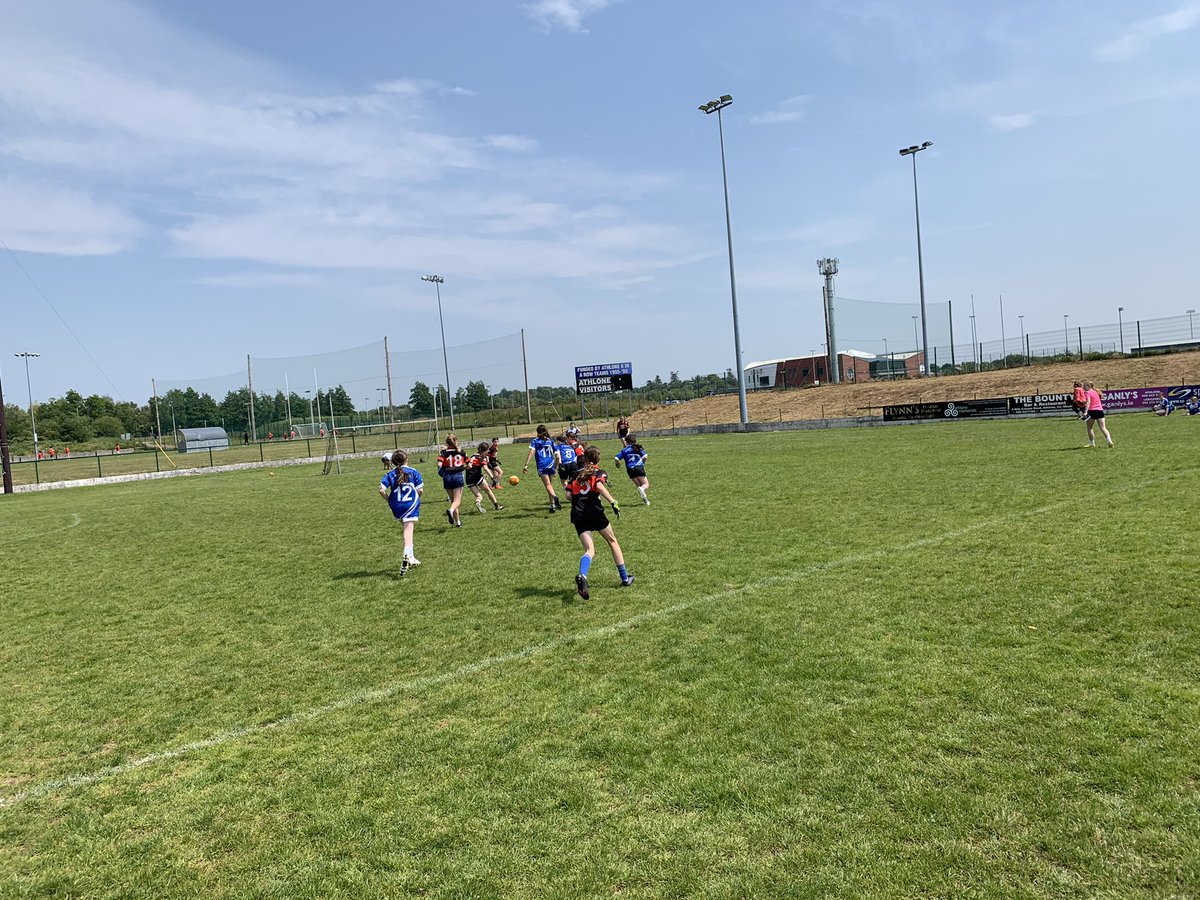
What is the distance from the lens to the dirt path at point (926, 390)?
42.9 meters

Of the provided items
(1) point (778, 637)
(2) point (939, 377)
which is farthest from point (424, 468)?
(2) point (939, 377)

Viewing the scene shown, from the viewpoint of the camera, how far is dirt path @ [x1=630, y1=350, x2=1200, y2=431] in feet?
141

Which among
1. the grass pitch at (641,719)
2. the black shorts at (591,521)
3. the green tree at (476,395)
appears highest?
the green tree at (476,395)

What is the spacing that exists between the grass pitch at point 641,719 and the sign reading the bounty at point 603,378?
141 ft

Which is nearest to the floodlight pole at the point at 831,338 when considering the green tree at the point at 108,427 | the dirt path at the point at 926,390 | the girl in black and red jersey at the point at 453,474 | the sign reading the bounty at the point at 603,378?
the dirt path at the point at 926,390

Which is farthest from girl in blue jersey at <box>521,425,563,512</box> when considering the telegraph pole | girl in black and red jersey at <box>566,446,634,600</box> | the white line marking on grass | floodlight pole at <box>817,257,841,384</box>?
floodlight pole at <box>817,257,841,384</box>

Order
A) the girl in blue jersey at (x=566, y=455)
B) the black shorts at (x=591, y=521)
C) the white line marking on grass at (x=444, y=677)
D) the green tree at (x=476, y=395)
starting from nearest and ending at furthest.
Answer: the white line marking on grass at (x=444, y=677) < the black shorts at (x=591, y=521) < the girl in blue jersey at (x=566, y=455) < the green tree at (x=476, y=395)

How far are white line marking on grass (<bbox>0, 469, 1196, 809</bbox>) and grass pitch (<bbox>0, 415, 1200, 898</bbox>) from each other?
37 mm

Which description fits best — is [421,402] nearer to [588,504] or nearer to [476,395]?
[476,395]

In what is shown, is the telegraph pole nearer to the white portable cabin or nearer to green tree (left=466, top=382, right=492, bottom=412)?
the white portable cabin

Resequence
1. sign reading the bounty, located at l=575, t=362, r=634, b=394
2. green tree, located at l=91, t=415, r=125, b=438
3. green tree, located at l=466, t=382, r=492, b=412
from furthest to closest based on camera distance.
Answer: green tree, located at l=91, t=415, r=125, b=438
green tree, located at l=466, t=382, r=492, b=412
sign reading the bounty, located at l=575, t=362, r=634, b=394

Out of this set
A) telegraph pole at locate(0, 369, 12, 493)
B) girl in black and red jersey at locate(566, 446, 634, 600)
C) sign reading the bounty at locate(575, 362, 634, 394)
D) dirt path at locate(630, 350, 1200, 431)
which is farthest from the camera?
sign reading the bounty at locate(575, 362, 634, 394)

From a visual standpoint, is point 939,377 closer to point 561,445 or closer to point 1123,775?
point 561,445

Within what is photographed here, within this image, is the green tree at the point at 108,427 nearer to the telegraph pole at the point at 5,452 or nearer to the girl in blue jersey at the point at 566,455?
the telegraph pole at the point at 5,452
